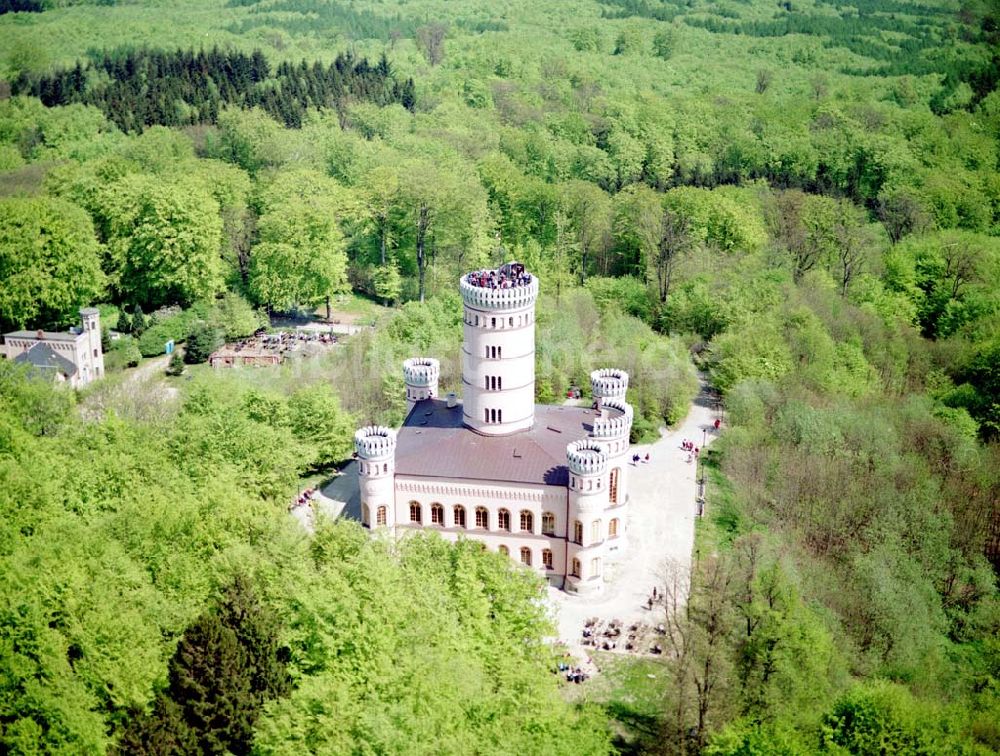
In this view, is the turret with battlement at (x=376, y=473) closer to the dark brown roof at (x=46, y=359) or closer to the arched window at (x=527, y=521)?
the arched window at (x=527, y=521)

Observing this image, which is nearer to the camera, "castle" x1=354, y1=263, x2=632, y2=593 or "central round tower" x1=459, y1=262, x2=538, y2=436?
"castle" x1=354, y1=263, x2=632, y2=593

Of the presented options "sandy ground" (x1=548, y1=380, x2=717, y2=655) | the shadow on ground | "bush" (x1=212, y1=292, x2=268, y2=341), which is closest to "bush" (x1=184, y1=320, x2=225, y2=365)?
"bush" (x1=212, y1=292, x2=268, y2=341)

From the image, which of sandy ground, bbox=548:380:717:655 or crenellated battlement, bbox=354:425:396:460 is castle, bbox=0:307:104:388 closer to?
crenellated battlement, bbox=354:425:396:460

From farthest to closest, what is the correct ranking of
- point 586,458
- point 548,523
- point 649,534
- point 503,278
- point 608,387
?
point 608,387 < point 649,534 < point 503,278 < point 548,523 < point 586,458

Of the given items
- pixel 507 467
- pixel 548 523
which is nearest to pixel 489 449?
pixel 507 467

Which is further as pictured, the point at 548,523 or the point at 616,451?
the point at 616,451

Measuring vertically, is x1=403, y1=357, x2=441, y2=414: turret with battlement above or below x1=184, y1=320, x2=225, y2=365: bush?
above

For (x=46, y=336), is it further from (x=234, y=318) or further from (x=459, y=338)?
(x=459, y=338)

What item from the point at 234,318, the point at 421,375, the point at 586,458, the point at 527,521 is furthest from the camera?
the point at 234,318
